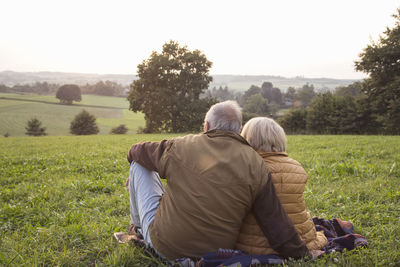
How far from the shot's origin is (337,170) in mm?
7148

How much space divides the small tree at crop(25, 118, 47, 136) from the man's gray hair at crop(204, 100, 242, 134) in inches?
2164

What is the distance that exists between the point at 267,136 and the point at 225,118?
0.56 m

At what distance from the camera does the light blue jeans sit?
3104 mm

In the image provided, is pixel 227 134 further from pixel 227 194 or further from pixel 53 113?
pixel 53 113

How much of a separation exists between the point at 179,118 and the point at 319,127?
18.3 meters

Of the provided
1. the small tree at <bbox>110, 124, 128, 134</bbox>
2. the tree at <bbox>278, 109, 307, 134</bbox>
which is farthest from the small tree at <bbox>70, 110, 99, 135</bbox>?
the tree at <bbox>278, 109, 307, 134</bbox>

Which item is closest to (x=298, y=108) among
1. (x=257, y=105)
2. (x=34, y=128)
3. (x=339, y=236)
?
(x=257, y=105)

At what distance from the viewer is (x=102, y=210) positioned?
4910 millimetres

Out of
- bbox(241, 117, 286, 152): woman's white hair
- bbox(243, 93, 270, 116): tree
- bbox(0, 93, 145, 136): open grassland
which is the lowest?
bbox(0, 93, 145, 136): open grassland

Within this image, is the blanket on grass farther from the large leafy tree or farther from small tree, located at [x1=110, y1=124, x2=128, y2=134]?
small tree, located at [x1=110, y1=124, x2=128, y2=134]

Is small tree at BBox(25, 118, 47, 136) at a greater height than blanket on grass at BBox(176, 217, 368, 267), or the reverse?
blanket on grass at BBox(176, 217, 368, 267)


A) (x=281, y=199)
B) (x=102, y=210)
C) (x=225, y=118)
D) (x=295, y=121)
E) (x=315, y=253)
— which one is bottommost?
(x=295, y=121)

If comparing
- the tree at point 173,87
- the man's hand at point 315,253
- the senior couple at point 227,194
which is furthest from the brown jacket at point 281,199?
the tree at point 173,87

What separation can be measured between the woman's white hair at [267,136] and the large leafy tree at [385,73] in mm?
29978
